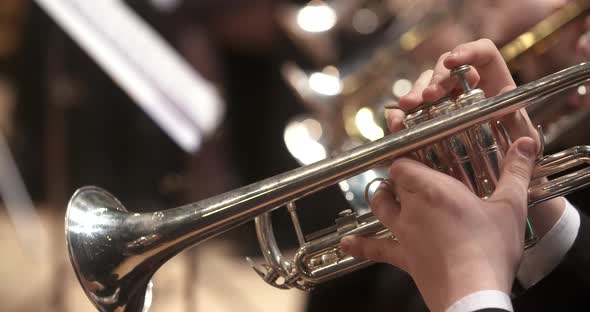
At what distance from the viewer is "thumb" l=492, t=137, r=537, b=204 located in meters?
0.67

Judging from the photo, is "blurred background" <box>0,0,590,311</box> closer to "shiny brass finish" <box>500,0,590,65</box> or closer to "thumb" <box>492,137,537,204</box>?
"shiny brass finish" <box>500,0,590,65</box>

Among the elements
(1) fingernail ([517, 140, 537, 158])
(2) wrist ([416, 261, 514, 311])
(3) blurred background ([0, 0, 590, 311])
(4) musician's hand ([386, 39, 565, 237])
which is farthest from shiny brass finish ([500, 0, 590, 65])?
(2) wrist ([416, 261, 514, 311])

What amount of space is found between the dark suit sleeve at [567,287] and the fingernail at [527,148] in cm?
23

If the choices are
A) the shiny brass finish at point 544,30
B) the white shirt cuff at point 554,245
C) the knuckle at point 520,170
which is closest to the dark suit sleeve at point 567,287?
the white shirt cuff at point 554,245

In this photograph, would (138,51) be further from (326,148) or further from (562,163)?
(562,163)

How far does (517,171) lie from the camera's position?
686mm

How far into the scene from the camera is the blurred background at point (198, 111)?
1531mm

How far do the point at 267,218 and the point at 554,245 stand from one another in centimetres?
39

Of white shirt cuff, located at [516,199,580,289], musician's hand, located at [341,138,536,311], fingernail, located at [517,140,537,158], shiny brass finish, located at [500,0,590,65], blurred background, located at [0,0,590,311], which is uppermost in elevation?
blurred background, located at [0,0,590,311]

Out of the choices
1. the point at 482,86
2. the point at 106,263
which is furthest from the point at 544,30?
the point at 106,263

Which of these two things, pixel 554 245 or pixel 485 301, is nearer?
pixel 485 301

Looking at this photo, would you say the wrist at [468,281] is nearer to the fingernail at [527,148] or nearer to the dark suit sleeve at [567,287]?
the fingernail at [527,148]

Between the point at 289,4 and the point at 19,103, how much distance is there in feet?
3.65

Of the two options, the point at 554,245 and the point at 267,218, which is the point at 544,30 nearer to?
the point at 554,245
